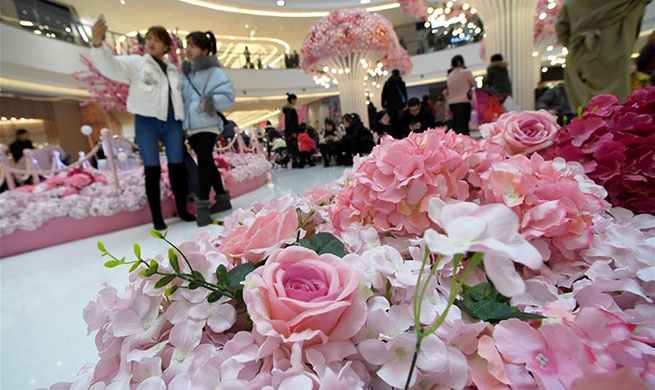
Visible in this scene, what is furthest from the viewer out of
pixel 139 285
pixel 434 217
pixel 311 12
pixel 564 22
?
pixel 311 12

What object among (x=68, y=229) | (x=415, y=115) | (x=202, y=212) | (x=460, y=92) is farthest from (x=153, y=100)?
(x=415, y=115)

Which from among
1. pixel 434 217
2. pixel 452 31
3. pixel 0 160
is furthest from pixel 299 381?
pixel 452 31

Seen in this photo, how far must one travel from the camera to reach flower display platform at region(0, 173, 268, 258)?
2.43 meters

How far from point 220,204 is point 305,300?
9.12 ft

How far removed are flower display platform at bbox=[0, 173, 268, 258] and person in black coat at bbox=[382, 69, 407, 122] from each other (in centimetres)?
355

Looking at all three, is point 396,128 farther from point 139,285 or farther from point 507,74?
point 139,285

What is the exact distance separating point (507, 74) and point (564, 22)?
6.76 feet

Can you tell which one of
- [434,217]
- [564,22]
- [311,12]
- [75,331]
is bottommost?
[75,331]

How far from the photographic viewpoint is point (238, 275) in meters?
0.31

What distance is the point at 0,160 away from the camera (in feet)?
8.98

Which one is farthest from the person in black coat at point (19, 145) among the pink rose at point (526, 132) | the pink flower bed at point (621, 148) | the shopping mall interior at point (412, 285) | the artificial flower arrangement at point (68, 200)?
the pink flower bed at point (621, 148)

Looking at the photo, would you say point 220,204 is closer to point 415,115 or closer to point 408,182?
point 408,182

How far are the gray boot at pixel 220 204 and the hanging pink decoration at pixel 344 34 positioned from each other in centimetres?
354

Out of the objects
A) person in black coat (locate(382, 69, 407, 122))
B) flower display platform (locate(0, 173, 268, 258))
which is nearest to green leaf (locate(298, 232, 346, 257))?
flower display platform (locate(0, 173, 268, 258))
